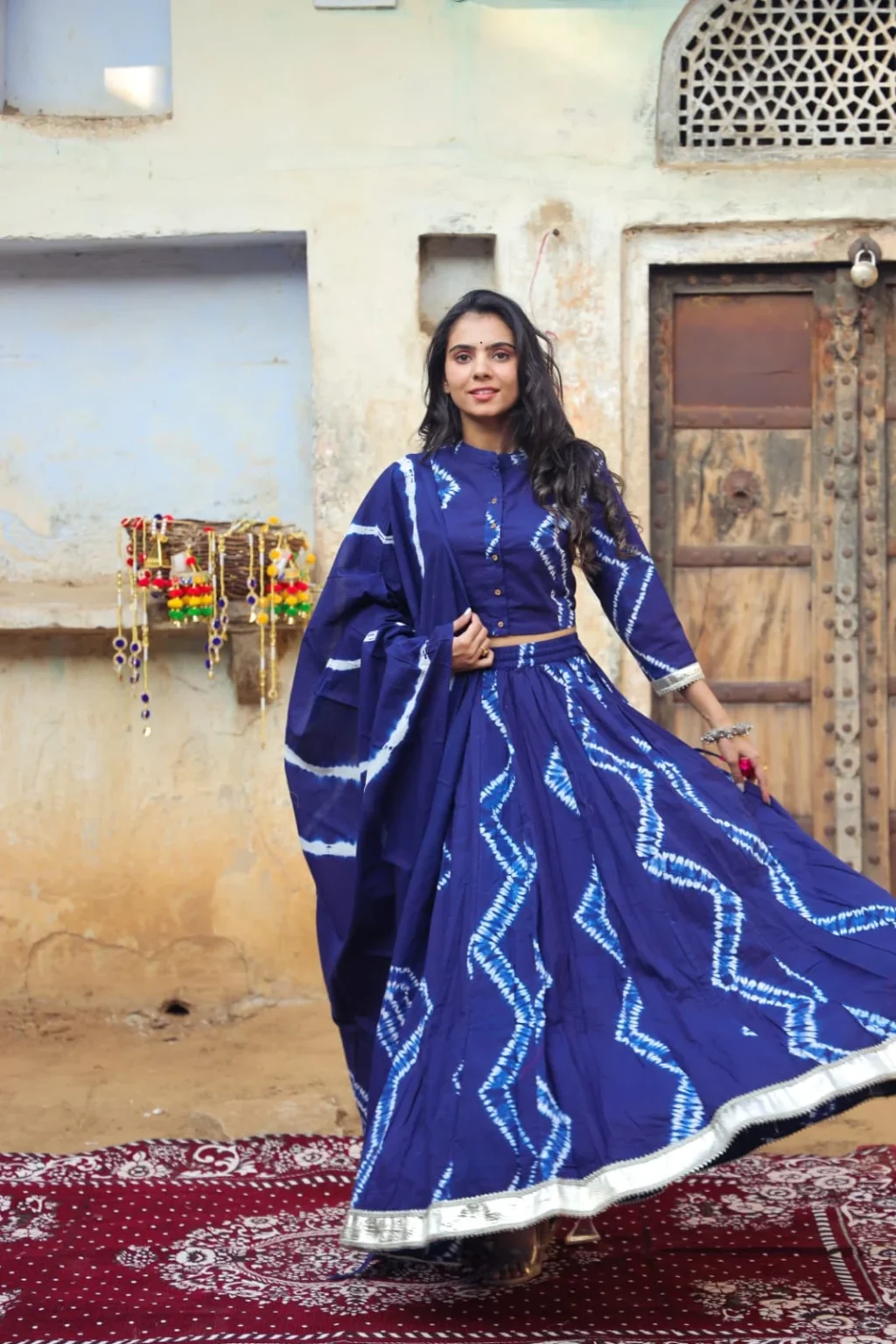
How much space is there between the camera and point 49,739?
559cm

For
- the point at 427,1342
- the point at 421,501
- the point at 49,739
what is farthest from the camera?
the point at 49,739

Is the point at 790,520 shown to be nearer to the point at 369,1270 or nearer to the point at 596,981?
the point at 596,981

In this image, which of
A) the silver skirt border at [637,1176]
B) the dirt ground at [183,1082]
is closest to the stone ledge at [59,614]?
the dirt ground at [183,1082]

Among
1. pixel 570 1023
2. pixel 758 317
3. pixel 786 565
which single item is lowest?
pixel 570 1023

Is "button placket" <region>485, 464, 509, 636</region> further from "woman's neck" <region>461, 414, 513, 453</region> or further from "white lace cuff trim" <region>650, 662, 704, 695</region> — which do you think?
"white lace cuff trim" <region>650, 662, 704, 695</region>

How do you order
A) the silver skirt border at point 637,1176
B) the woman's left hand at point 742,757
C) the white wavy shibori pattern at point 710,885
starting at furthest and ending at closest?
the woman's left hand at point 742,757 → the white wavy shibori pattern at point 710,885 → the silver skirt border at point 637,1176

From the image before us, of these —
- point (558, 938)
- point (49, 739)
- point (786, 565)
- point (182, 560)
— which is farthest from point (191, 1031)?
point (558, 938)

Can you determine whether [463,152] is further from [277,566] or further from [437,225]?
[277,566]

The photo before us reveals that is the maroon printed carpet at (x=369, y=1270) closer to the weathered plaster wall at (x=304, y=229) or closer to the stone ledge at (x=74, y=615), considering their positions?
the weathered plaster wall at (x=304, y=229)

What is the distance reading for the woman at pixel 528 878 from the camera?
2771 mm

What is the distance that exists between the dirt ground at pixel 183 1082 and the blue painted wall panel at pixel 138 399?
1563 mm

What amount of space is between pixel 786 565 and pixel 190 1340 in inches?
129

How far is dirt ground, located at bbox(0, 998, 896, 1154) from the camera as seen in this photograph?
4.49m

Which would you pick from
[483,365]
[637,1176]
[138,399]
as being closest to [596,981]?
[637,1176]
